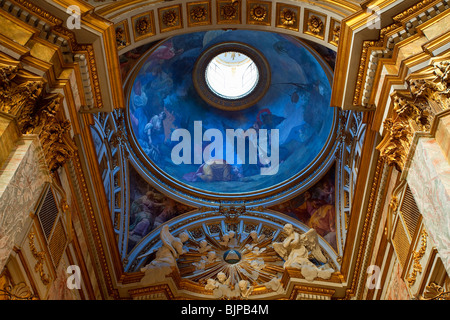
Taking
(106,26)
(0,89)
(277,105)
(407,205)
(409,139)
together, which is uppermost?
(277,105)

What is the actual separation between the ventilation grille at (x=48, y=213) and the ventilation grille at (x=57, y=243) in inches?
15.5

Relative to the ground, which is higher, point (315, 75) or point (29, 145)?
point (315, 75)

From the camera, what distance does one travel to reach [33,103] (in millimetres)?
7387

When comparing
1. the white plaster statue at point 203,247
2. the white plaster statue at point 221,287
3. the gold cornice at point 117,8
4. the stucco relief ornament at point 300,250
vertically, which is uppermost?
the gold cornice at point 117,8

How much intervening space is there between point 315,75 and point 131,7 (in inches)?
385

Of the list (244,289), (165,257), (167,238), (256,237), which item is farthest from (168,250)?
(256,237)

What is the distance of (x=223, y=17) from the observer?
11672 millimetres

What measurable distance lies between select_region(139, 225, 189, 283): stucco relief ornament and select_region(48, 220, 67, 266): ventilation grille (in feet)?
13.6

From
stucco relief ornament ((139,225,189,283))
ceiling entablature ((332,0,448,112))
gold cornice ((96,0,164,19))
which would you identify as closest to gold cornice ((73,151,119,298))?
stucco relief ornament ((139,225,189,283))

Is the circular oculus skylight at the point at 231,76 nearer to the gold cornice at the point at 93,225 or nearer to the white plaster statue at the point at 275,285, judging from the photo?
the white plaster statue at the point at 275,285

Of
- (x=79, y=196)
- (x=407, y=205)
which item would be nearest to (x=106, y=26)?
(x=79, y=196)

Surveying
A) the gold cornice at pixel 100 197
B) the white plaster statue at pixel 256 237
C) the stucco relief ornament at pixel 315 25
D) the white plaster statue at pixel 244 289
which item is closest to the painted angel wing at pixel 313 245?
the white plaster statue at pixel 256 237

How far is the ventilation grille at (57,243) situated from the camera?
9.23 meters
